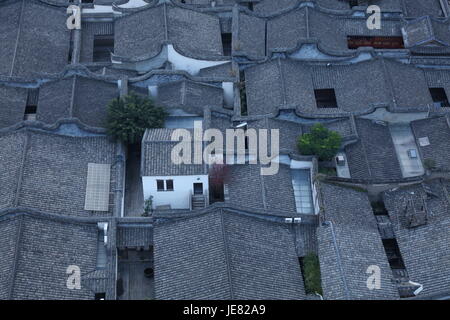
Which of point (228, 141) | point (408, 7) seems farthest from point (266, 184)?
point (408, 7)

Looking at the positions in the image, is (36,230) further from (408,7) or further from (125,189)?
(408,7)

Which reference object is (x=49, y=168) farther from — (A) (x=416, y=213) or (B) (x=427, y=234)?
(B) (x=427, y=234)

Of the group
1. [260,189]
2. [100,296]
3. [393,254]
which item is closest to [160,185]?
[260,189]

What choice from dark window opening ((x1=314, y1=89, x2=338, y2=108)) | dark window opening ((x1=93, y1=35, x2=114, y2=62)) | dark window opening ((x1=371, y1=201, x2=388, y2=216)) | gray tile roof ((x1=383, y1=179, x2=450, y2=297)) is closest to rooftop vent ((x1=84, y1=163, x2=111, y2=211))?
dark window opening ((x1=93, y1=35, x2=114, y2=62))

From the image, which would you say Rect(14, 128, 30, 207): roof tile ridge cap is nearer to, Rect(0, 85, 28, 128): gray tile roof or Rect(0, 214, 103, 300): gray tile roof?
Rect(0, 214, 103, 300): gray tile roof

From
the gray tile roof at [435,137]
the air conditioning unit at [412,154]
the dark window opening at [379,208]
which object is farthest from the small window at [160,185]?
the gray tile roof at [435,137]
